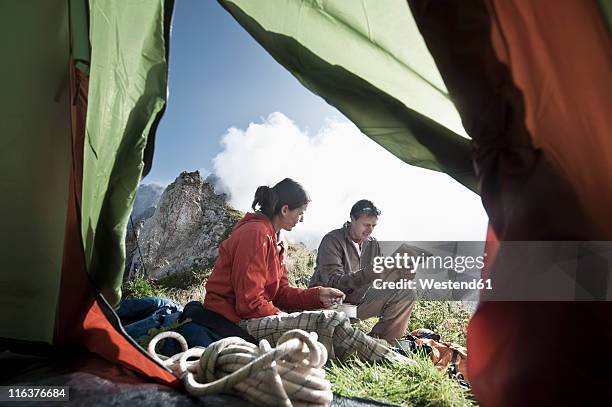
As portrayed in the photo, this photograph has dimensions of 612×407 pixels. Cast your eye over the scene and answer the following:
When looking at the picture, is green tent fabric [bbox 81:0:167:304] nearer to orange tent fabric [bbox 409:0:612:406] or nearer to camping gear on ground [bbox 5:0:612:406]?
camping gear on ground [bbox 5:0:612:406]

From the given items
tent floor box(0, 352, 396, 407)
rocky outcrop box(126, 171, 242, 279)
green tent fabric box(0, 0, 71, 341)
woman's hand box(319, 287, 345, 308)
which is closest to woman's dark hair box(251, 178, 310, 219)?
woman's hand box(319, 287, 345, 308)

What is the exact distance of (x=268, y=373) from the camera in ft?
2.76

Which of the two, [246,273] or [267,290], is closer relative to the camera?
[246,273]

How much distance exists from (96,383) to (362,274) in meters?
1.87

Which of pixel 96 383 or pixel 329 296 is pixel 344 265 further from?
pixel 96 383

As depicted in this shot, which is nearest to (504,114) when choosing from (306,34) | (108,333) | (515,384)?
(515,384)

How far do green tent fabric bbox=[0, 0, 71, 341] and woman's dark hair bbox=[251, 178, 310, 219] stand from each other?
0.88 m

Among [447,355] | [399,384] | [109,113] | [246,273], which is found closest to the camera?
[109,113]

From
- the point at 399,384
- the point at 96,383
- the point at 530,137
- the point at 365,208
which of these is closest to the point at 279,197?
the point at 399,384

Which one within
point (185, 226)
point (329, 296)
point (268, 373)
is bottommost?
point (268, 373)

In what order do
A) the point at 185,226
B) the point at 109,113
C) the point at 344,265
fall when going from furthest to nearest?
1. the point at 185,226
2. the point at 344,265
3. the point at 109,113

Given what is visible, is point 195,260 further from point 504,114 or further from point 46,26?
point 504,114

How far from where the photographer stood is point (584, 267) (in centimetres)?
69

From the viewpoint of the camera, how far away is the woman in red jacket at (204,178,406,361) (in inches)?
65.9
